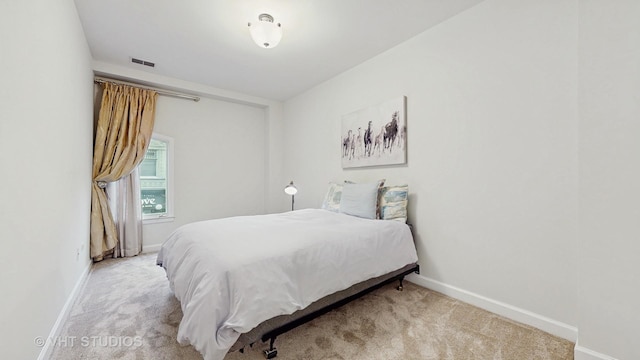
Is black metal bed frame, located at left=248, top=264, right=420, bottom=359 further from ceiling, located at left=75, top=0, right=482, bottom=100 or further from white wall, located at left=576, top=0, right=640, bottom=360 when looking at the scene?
ceiling, located at left=75, top=0, right=482, bottom=100

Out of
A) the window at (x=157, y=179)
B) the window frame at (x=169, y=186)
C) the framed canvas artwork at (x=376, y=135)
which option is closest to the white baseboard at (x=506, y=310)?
the framed canvas artwork at (x=376, y=135)

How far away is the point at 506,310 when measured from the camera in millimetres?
1949

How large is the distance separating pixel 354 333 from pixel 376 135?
209cm

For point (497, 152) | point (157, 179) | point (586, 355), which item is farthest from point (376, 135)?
point (157, 179)

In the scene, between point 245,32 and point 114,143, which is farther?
point 114,143

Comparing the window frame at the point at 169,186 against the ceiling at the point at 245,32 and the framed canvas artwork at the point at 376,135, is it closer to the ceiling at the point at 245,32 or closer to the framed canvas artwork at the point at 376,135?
the ceiling at the point at 245,32

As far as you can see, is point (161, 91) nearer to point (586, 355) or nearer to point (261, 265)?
point (261, 265)

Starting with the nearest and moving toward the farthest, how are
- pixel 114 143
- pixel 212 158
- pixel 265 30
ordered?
pixel 265 30 < pixel 114 143 < pixel 212 158

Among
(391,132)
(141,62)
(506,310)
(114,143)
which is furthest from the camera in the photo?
(114,143)

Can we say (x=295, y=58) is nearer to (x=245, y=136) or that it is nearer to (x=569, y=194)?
(x=245, y=136)

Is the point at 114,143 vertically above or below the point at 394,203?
above

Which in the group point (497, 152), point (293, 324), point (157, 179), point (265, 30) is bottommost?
→ point (293, 324)

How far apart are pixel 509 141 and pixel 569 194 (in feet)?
1.74

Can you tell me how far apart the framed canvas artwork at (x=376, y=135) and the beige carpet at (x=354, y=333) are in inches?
58.3
